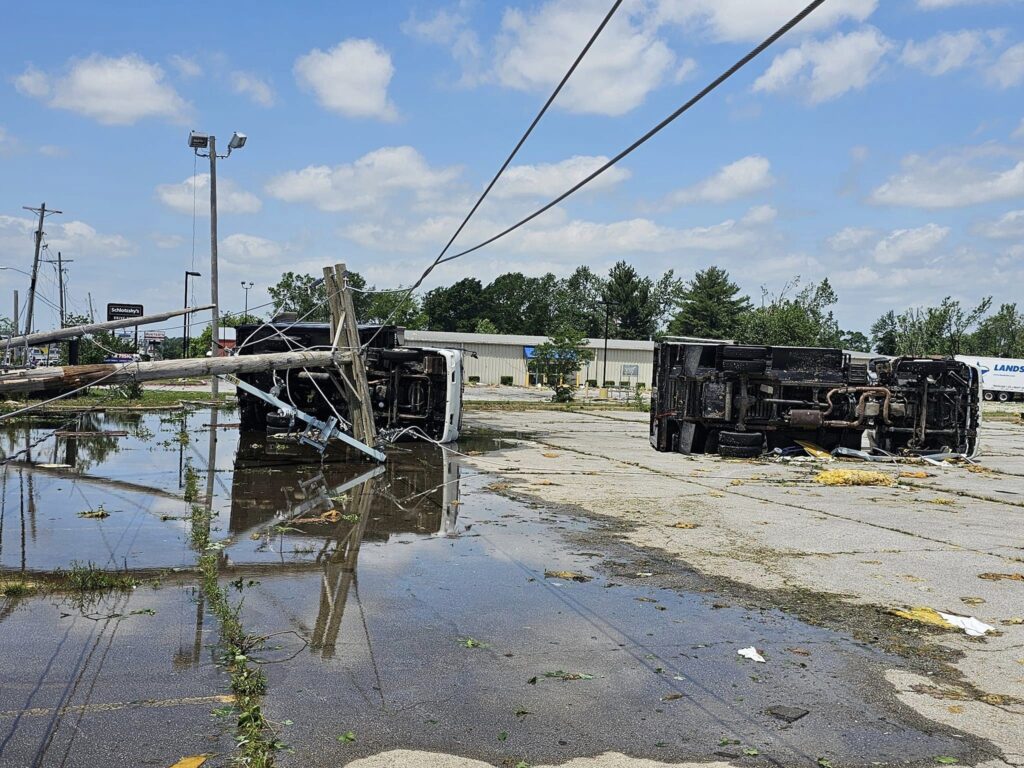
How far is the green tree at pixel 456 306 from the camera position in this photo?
12019 cm

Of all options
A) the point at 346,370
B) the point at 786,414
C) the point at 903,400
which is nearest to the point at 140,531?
the point at 346,370

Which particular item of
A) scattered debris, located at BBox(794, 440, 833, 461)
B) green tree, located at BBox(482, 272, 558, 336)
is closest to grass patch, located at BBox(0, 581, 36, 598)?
scattered debris, located at BBox(794, 440, 833, 461)

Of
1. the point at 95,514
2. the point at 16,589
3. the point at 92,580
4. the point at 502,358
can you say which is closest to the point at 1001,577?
the point at 92,580

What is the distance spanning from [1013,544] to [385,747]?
8455 mm

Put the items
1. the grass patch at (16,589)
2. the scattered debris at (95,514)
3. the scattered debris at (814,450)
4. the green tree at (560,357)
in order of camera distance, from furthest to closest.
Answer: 1. the green tree at (560,357)
2. the scattered debris at (814,450)
3. the scattered debris at (95,514)
4. the grass patch at (16,589)

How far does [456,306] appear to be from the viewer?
12131 centimetres

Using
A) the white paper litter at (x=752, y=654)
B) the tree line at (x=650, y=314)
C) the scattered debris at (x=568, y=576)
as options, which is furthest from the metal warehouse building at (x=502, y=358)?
the white paper litter at (x=752, y=654)

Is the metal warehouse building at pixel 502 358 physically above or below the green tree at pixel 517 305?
below

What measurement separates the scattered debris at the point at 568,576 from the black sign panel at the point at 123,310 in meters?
43.0

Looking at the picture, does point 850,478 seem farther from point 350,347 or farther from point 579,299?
point 579,299

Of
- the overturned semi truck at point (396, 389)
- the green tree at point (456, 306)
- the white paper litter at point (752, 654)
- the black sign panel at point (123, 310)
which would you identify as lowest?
the white paper litter at point (752, 654)

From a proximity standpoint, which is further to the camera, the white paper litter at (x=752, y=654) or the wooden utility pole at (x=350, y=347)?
the wooden utility pole at (x=350, y=347)

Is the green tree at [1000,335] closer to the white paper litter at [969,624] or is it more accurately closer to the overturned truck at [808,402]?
the overturned truck at [808,402]

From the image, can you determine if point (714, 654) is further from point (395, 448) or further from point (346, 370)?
point (395, 448)
